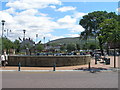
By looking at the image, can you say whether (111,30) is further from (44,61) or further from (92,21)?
(92,21)

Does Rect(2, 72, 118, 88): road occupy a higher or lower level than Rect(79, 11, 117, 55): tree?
lower

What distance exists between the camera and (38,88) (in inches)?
330

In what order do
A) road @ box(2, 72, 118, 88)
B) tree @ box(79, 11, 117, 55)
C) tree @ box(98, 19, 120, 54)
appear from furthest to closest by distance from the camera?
tree @ box(79, 11, 117, 55), tree @ box(98, 19, 120, 54), road @ box(2, 72, 118, 88)

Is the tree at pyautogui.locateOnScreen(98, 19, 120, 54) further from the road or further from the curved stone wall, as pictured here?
the road

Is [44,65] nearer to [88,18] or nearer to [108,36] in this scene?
[108,36]

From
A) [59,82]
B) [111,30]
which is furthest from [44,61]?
[59,82]

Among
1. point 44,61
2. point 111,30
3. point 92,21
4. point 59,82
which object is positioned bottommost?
point 59,82

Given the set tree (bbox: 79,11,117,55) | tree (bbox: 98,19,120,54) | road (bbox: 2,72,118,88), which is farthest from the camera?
tree (bbox: 79,11,117,55)

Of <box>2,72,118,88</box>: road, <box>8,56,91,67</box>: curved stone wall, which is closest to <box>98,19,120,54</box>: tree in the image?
<box>8,56,91,67</box>: curved stone wall

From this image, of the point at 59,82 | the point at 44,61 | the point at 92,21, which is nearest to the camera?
the point at 59,82

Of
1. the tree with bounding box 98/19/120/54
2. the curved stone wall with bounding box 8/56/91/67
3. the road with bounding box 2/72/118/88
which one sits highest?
the tree with bounding box 98/19/120/54

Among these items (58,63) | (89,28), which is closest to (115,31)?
(58,63)

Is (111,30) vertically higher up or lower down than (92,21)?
lower down

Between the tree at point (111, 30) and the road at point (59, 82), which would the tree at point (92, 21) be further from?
the road at point (59, 82)
